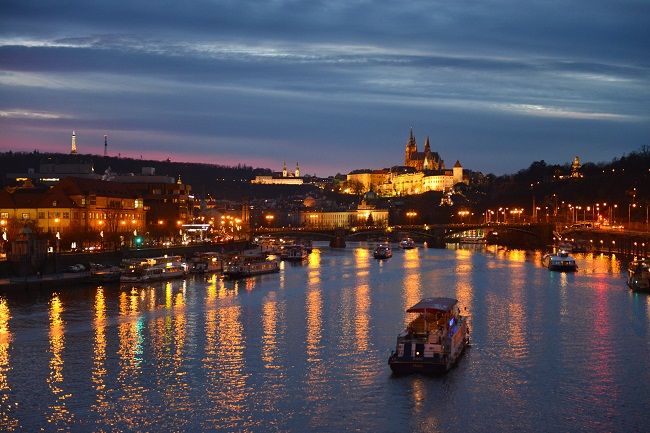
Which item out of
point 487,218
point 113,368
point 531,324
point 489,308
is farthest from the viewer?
point 487,218

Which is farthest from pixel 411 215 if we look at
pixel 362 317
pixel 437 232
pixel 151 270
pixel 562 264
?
pixel 362 317

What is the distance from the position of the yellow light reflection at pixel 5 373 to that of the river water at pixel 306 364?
0.07 meters

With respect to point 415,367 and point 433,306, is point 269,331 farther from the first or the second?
point 415,367

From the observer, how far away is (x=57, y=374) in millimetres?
24109

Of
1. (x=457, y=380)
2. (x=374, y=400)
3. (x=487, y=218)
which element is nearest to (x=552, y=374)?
(x=457, y=380)

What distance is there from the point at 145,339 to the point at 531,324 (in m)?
12.5

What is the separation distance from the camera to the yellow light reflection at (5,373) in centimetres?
2005

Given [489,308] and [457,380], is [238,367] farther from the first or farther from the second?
[489,308]

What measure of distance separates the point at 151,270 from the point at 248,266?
6907mm

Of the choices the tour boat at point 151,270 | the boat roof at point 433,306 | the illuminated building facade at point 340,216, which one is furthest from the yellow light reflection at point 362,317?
the illuminated building facade at point 340,216

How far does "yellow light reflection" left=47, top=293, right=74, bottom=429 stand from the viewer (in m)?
20.3

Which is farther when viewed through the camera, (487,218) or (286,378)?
(487,218)

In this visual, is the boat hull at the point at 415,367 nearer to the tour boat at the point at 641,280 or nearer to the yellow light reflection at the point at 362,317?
the yellow light reflection at the point at 362,317

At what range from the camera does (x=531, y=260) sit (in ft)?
227
